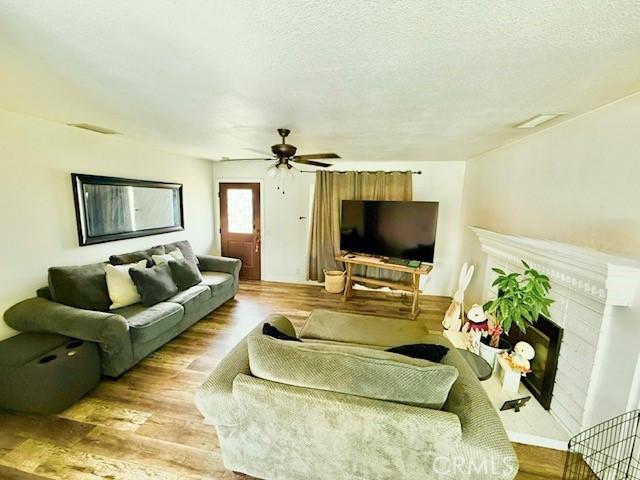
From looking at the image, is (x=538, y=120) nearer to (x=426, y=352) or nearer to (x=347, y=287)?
(x=426, y=352)

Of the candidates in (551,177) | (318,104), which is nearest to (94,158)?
(318,104)

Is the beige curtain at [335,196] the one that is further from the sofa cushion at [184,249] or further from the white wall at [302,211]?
the sofa cushion at [184,249]

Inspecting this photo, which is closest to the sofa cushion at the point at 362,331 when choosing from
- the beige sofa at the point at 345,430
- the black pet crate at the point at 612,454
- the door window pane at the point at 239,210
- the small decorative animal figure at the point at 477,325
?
the small decorative animal figure at the point at 477,325

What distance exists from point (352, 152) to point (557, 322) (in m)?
2.87

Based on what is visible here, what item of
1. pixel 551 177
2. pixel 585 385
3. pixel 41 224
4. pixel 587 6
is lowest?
pixel 585 385

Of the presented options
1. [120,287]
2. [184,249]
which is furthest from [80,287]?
[184,249]

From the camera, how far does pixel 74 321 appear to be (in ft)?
7.34

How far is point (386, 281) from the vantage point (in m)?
4.53

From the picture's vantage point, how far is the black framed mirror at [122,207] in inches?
114

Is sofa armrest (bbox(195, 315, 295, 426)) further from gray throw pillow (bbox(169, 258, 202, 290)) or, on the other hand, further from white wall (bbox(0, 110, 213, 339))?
white wall (bbox(0, 110, 213, 339))

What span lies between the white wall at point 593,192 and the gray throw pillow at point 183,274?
3801 millimetres

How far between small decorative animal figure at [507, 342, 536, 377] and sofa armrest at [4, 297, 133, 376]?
10.7ft

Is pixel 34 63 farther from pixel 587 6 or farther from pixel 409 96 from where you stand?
pixel 587 6

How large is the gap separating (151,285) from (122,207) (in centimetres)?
121
